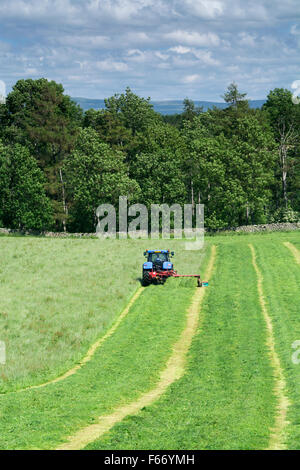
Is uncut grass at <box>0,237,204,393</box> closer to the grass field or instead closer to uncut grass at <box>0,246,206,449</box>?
the grass field

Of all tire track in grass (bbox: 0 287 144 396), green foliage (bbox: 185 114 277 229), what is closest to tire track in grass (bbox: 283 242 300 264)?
green foliage (bbox: 185 114 277 229)

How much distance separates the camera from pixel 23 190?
8162 cm

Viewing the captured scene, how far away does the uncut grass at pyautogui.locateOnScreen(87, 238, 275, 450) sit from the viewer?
1317 centimetres

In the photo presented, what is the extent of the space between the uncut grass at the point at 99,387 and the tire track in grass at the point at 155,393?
0.86ft

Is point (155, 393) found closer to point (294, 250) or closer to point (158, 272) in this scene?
point (158, 272)

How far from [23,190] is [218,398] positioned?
2699 inches

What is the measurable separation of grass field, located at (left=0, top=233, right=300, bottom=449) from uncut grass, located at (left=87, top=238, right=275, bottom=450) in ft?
0.14

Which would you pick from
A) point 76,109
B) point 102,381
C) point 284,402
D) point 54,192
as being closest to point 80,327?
point 102,381

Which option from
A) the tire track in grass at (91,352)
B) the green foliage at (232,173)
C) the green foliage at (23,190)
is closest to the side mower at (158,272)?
the tire track in grass at (91,352)

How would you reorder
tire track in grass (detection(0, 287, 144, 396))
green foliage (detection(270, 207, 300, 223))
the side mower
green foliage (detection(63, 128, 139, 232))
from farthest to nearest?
green foliage (detection(270, 207, 300, 223)) → green foliage (detection(63, 128, 139, 232)) → the side mower → tire track in grass (detection(0, 287, 144, 396))

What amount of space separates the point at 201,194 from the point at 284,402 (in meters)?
70.2

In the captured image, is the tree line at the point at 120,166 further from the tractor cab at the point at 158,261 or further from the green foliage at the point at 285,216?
the tractor cab at the point at 158,261

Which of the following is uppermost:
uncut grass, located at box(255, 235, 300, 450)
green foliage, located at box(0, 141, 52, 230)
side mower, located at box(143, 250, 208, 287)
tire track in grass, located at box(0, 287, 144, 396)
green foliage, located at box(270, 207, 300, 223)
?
green foliage, located at box(0, 141, 52, 230)

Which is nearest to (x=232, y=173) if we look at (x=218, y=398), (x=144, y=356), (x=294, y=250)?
(x=294, y=250)
